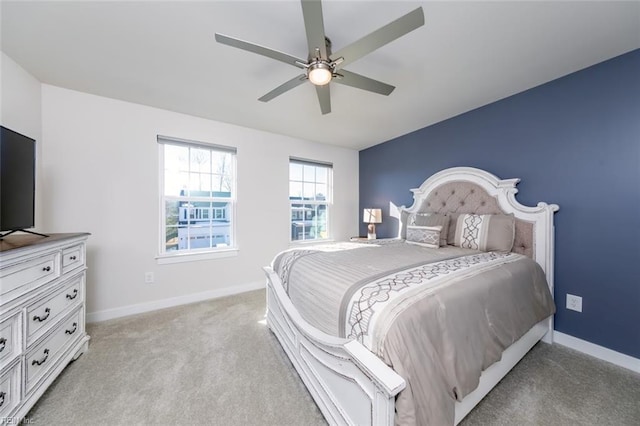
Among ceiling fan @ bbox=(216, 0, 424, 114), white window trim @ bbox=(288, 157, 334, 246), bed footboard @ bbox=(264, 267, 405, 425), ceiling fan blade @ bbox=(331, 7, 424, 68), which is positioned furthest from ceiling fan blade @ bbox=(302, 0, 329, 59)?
white window trim @ bbox=(288, 157, 334, 246)

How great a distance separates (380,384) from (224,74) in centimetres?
245

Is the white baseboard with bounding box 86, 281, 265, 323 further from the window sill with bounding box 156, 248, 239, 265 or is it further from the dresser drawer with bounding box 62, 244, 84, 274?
the dresser drawer with bounding box 62, 244, 84, 274

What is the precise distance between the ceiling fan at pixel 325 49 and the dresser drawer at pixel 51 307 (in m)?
1.86

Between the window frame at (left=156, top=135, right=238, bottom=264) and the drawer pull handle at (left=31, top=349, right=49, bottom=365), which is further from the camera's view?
the window frame at (left=156, top=135, right=238, bottom=264)

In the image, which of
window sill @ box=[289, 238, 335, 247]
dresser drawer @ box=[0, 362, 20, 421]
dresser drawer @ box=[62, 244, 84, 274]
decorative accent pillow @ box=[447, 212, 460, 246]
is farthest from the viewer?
window sill @ box=[289, 238, 335, 247]

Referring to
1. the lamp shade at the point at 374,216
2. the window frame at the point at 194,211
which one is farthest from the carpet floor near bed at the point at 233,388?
the lamp shade at the point at 374,216

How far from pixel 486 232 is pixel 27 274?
339 cm

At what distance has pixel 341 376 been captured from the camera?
114cm

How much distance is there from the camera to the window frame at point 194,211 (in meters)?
2.80

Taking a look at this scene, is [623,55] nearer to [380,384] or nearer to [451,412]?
[451,412]

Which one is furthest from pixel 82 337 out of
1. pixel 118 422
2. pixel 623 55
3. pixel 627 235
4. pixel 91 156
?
pixel 623 55

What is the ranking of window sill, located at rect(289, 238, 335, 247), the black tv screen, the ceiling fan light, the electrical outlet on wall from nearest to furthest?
the black tv screen, the ceiling fan light, the electrical outlet on wall, window sill, located at rect(289, 238, 335, 247)

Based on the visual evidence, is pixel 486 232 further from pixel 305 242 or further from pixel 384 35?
pixel 305 242

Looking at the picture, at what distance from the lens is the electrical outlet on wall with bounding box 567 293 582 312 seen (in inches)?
78.9
